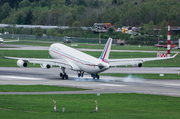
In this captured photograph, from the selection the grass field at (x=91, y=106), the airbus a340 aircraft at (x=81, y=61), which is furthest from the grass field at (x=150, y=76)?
the grass field at (x=91, y=106)

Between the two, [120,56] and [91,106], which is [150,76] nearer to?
[91,106]

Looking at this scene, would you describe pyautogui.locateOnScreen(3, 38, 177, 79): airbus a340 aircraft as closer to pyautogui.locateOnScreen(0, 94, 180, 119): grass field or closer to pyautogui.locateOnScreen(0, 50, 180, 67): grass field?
pyautogui.locateOnScreen(0, 94, 180, 119): grass field

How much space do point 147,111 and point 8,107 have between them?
14174mm

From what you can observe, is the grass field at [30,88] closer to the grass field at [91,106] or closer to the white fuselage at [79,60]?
the grass field at [91,106]

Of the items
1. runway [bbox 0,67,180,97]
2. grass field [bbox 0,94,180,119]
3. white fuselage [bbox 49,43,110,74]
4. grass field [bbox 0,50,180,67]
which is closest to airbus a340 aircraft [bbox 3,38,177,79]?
white fuselage [bbox 49,43,110,74]

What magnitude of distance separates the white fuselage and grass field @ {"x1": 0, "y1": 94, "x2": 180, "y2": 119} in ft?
45.5

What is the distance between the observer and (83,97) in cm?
4569

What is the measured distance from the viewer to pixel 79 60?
212 feet

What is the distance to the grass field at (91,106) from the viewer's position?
34.2 m

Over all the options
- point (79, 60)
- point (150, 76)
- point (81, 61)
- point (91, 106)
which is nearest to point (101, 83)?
point (81, 61)

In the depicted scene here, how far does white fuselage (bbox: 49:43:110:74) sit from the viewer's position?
60.9m

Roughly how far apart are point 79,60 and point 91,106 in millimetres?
25965

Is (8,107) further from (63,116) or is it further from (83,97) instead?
(83,97)

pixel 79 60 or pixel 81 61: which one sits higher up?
pixel 79 60
